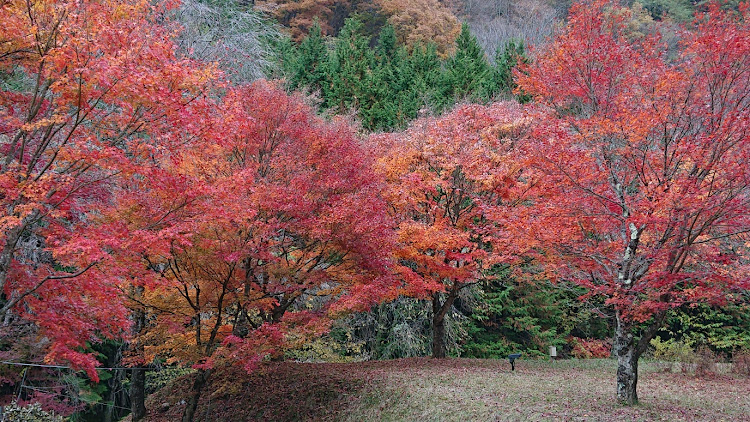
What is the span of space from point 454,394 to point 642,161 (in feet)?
19.3

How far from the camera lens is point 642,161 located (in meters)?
8.74

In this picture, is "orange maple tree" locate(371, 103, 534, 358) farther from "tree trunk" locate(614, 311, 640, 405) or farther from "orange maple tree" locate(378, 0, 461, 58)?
"orange maple tree" locate(378, 0, 461, 58)

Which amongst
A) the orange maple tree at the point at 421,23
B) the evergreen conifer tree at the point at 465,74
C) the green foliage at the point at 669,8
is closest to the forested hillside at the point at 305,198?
the evergreen conifer tree at the point at 465,74

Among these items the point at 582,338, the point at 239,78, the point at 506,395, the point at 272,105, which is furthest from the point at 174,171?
the point at 582,338

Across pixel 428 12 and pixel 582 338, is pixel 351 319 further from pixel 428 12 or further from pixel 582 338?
pixel 428 12

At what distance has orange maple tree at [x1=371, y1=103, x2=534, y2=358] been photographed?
14.1 m

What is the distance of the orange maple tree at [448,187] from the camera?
46.2 ft

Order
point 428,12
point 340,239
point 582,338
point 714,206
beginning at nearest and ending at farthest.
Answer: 1. point 714,206
2. point 340,239
3. point 582,338
4. point 428,12

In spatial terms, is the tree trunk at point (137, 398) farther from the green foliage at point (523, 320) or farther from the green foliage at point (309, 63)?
the green foliage at point (309, 63)

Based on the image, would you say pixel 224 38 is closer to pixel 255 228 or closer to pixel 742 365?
pixel 255 228

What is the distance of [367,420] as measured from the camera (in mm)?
10969

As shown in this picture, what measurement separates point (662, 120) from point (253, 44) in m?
15.9

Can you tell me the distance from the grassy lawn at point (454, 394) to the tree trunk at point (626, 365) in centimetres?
24

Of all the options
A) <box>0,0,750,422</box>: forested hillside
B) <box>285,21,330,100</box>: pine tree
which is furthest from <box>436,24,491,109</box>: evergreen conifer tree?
<box>0,0,750,422</box>: forested hillside
